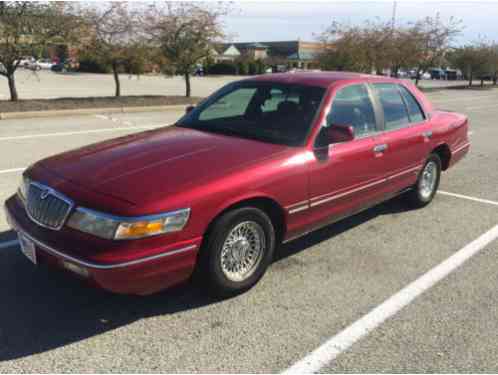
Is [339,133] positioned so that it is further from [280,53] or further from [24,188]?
[280,53]

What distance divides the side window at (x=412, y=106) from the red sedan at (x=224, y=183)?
1.0 inches

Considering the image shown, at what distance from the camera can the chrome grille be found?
9.73 ft

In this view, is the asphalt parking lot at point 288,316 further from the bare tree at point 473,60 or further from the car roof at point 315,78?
the bare tree at point 473,60

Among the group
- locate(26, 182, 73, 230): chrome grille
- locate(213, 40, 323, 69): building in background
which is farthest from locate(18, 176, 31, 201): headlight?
locate(213, 40, 323, 69): building in background

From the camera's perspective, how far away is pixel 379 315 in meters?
3.29

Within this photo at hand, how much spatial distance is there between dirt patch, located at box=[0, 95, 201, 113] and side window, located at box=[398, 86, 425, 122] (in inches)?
441

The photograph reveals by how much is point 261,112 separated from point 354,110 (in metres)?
0.89

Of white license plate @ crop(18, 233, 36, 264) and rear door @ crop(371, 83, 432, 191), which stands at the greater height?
rear door @ crop(371, 83, 432, 191)

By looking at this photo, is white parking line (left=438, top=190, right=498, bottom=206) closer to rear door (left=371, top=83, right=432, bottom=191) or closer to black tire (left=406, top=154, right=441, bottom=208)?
black tire (left=406, top=154, right=441, bottom=208)

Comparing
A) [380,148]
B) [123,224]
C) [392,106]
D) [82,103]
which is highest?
[392,106]

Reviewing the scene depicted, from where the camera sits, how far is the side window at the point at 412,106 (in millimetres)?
5191

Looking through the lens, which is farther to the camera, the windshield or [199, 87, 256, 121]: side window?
[199, 87, 256, 121]: side window

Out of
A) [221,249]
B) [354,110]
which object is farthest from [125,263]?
[354,110]

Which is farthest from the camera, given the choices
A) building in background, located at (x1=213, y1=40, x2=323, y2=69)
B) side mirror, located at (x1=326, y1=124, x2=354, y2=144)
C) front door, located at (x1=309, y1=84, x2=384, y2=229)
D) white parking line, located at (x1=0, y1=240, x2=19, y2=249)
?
building in background, located at (x1=213, y1=40, x2=323, y2=69)
